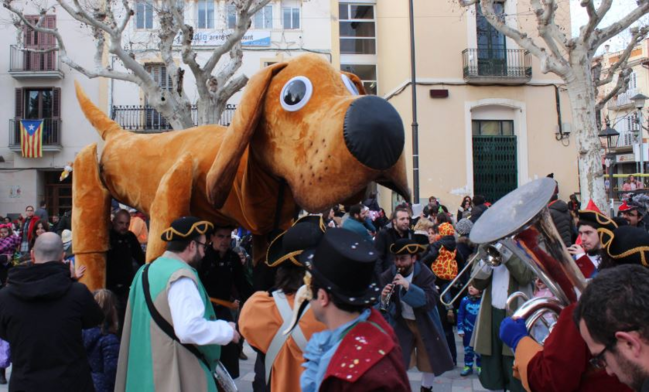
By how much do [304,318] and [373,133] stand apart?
992 mm

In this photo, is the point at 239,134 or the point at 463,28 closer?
the point at 239,134

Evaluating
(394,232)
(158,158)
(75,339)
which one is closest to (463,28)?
(394,232)

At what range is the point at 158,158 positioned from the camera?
4.52 meters

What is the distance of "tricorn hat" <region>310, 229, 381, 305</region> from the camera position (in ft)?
6.89

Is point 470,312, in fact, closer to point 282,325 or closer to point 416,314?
point 416,314

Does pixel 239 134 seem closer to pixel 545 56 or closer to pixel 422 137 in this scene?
pixel 545 56

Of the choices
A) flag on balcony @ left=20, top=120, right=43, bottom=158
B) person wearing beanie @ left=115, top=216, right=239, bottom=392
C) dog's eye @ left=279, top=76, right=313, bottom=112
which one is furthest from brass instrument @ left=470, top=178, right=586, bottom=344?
flag on balcony @ left=20, top=120, right=43, bottom=158

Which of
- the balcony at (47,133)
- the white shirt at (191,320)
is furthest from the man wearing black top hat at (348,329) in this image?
the balcony at (47,133)

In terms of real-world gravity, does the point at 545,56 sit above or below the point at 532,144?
above

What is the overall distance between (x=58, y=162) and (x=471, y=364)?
1925 centimetres

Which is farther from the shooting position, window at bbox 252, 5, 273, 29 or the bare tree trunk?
window at bbox 252, 5, 273, 29

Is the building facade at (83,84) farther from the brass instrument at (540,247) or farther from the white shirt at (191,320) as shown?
the brass instrument at (540,247)

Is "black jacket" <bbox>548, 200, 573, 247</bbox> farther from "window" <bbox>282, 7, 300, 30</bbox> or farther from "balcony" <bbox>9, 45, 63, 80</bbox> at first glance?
"balcony" <bbox>9, 45, 63, 80</bbox>

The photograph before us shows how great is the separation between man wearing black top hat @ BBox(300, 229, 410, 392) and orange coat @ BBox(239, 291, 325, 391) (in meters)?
0.39
